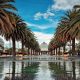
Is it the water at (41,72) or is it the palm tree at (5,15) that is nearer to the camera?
the water at (41,72)

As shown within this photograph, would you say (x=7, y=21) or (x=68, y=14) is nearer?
(x=7, y=21)

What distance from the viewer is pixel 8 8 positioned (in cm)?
3872

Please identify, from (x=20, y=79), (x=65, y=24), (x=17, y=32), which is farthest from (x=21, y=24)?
(x=20, y=79)

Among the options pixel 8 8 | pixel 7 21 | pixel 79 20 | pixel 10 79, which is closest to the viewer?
pixel 10 79

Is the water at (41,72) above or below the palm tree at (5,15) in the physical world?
below

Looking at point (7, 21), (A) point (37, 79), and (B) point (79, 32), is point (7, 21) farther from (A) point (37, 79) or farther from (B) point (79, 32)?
(A) point (37, 79)

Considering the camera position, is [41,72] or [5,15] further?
[5,15]

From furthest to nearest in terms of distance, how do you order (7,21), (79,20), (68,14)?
(68,14) < (79,20) < (7,21)

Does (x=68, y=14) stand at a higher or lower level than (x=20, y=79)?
higher

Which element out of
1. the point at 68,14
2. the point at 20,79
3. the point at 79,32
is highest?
the point at 68,14

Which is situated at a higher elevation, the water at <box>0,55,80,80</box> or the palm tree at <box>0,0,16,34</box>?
the palm tree at <box>0,0,16,34</box>

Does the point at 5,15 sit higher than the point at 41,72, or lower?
higher

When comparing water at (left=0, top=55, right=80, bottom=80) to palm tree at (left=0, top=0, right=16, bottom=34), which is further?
palm tree at (left=0, top=0, right=16, bottom=34)

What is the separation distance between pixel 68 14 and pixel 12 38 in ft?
42.7
